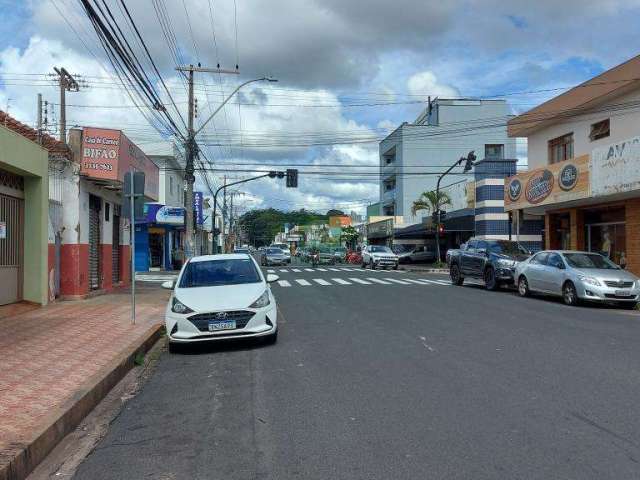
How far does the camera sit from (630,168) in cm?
1902

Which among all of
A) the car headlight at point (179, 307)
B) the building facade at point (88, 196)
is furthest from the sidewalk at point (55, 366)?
the building facade at point (88, 196)

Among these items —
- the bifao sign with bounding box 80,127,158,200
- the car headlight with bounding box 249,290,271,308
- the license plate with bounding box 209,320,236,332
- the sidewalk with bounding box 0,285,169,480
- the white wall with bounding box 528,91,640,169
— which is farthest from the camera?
the white wall with bounding box 528,91,640,169

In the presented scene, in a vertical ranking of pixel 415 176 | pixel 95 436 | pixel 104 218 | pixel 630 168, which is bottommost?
pixel 95 436

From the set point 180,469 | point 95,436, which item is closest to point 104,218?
point 95,436

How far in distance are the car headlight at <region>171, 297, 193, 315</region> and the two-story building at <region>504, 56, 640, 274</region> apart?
50.0ft

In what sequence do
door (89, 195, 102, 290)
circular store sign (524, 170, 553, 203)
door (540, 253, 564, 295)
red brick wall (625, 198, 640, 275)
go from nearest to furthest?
door (540, 253, 564, 295) → door (89, 195, 102, 290) → red brick wall (625, 198, 640, 275) → circular store sign (524, 170, 553, 203)

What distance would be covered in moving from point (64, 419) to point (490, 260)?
1761 centimetres

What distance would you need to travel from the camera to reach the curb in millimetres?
4504

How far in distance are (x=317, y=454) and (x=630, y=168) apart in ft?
58.0

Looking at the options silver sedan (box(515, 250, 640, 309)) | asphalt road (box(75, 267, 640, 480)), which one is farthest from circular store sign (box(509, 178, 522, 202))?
asphalt road (box(75, 267, 640, 480))

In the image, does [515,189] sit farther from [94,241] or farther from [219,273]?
[219,273]

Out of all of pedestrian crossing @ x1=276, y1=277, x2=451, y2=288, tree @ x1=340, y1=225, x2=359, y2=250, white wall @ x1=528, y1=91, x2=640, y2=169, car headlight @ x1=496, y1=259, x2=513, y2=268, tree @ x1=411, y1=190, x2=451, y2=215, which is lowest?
pedestrian crossing @ x1=276, y1=277, x2=451, y2=288

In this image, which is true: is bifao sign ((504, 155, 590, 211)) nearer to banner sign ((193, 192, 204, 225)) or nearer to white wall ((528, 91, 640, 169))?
white wall ((528, 91, 640, 169))

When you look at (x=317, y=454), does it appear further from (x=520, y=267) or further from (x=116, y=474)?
(x=520, y=267)
